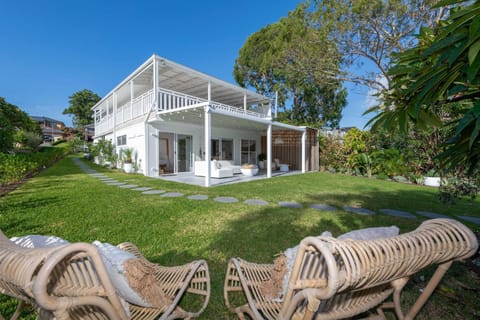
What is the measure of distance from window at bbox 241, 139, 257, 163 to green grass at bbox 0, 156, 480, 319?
828 cm

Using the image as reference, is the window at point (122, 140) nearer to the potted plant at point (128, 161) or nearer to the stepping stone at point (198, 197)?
the potted plant at point (128, 161)

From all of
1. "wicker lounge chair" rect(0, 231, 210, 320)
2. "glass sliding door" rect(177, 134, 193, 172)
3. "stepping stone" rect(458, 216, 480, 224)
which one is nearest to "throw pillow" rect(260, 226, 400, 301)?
"wicker lounge chair" rect(0, 231, 210, 320)

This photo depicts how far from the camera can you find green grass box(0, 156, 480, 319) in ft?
8.37

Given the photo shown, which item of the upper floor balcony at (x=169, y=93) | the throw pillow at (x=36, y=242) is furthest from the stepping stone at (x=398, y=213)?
the upper floor balcony at (x=169, y=93)

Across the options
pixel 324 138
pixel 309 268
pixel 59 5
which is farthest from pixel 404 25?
pixel 59 5

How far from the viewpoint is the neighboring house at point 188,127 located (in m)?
9.43

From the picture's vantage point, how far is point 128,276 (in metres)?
1.24

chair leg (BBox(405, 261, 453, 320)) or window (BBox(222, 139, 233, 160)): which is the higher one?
window (BBox(222, 139, 233, 160))

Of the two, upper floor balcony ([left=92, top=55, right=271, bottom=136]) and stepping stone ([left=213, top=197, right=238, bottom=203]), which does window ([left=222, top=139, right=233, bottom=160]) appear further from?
stepping stone ([left=213, top=197, right=238, bottom=203])

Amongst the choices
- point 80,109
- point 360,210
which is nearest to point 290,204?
point 360,210

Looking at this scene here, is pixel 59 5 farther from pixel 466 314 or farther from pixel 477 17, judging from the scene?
pixel 466 314

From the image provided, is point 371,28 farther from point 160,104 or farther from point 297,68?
point 160,104

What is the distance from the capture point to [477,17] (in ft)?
2.85

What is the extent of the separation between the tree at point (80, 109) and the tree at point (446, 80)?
48695 mm
